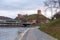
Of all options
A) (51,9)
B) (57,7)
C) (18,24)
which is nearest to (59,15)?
(51,9)

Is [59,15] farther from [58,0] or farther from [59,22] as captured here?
[58,0]

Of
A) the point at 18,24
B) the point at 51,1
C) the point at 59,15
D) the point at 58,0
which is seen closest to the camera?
the point at 58,0

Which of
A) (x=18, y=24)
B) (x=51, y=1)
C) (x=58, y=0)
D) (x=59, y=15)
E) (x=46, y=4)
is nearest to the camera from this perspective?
(x=58, y=0)

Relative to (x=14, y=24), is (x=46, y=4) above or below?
above

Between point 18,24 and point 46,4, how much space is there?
139 metres

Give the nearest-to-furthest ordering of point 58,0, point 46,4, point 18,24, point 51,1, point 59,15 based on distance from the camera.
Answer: point 58,0
point 51,1
point 46,4
point 59,15
point 18,24

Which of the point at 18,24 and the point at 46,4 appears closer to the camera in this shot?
the point at 46,4


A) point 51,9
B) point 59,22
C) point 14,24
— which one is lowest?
point 14,24

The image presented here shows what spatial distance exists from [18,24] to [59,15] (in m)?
126

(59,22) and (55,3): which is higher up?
(55,3)

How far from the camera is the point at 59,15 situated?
7106 cm

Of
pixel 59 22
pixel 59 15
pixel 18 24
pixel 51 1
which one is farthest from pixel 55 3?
pixel 18 24

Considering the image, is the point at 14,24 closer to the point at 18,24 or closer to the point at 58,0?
the point at 18,24

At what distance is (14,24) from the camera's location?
655 ft
